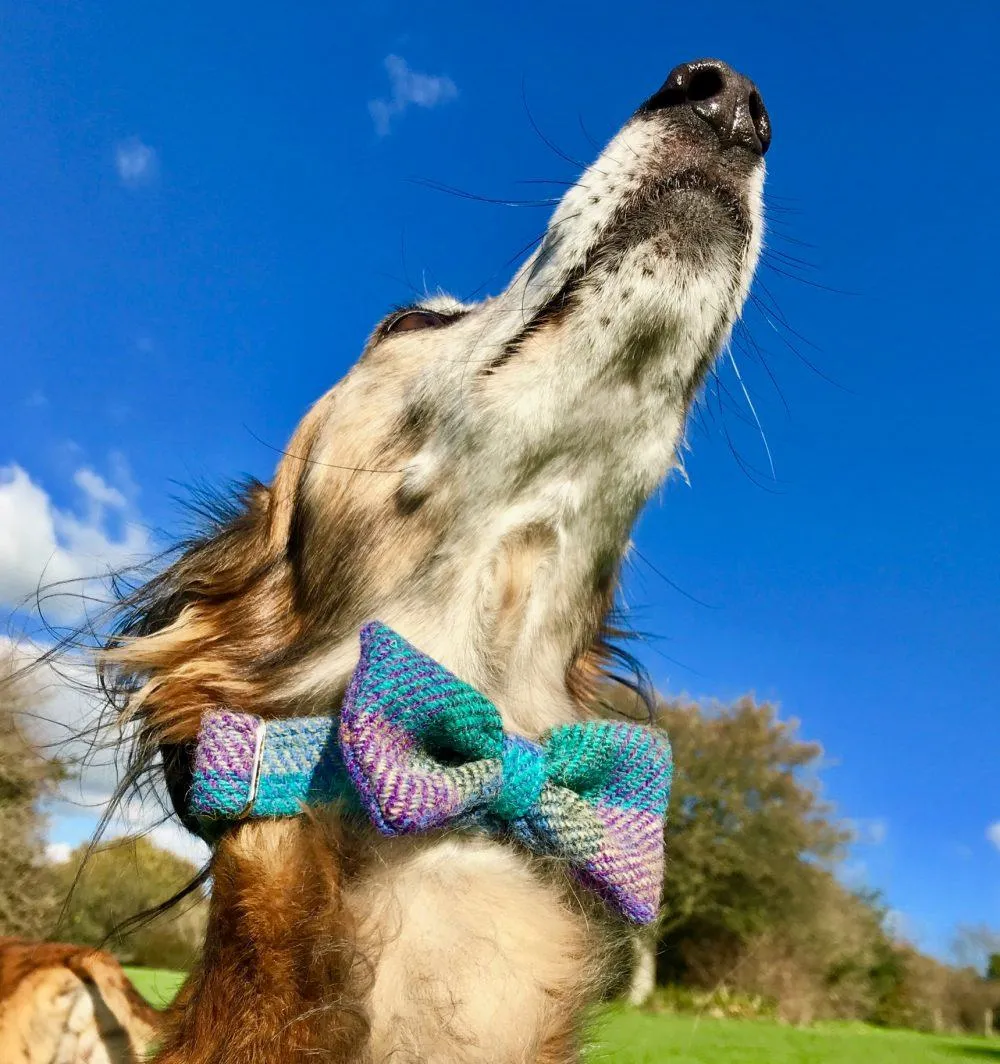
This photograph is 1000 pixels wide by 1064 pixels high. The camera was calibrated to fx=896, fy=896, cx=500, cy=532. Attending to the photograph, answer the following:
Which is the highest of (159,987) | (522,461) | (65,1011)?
(522,461)

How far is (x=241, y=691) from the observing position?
9.02 feet

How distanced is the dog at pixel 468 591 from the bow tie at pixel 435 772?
0.29 ft

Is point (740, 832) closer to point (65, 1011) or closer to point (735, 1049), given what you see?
point (735, 1049)

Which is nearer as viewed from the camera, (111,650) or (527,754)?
(527,754)

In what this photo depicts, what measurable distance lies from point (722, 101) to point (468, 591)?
152cm

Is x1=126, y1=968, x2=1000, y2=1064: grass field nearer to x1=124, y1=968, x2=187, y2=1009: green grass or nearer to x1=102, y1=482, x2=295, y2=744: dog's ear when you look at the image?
x1=124, y1=968, x2=187, y2=1009: green grass

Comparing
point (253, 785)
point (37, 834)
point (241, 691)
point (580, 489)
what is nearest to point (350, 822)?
point (253, 785)

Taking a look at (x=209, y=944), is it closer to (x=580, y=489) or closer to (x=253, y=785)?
(x=253, y=785)

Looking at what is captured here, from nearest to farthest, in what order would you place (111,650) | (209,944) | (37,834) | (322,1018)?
(322,1018) < (209,944) < (111,650) < (37,834)

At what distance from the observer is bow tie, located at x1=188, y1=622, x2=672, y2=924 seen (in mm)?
2096

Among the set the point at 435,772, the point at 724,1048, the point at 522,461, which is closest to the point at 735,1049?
the point at 724,1048

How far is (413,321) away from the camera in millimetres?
3443

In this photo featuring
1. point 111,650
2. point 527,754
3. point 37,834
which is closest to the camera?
point 527,754

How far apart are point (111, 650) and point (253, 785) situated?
42.2 inches
